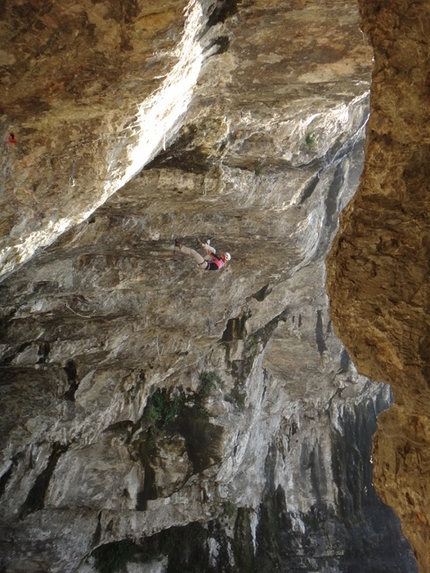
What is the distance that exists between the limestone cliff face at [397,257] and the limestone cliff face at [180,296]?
2059 mm

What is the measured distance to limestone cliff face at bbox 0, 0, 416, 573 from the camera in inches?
215

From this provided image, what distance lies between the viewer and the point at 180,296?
39.9ft

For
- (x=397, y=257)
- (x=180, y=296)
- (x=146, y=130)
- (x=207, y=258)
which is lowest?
(x=180, y=296)

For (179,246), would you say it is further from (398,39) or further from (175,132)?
(398,39)

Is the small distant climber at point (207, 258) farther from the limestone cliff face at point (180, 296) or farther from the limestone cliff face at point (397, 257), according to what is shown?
the limestone cliff face at point (397, 257)

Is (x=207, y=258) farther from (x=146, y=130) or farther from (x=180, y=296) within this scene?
(x=146, y=130)

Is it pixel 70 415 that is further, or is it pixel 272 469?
pixel 272 469

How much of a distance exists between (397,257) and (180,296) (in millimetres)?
8371

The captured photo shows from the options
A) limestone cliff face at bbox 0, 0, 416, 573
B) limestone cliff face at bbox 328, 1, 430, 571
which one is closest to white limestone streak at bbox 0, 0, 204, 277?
limestone cliff face at bbox 0, 0, 416, 573

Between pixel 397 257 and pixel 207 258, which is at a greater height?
pixel 397 257

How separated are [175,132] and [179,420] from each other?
30.6ft

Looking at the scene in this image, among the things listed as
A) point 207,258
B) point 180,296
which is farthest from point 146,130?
point 180,296

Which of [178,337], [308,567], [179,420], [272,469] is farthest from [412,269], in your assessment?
[308,567]

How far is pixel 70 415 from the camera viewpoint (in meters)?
11.4
